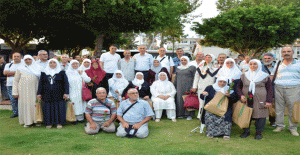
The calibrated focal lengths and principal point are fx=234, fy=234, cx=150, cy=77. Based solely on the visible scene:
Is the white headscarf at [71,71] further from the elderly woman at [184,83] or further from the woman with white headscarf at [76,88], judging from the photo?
the elderly woman at [184,83]

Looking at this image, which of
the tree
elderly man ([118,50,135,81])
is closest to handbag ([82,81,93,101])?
elderly man ([118,50,135,81])

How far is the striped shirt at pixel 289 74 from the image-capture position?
16.3ft

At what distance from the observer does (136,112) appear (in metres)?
5.07

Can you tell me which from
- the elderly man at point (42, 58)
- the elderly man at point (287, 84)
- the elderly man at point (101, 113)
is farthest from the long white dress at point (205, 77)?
the elderly man at point (42, 58)

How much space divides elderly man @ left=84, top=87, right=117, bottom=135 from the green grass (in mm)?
200

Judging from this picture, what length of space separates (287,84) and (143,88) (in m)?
3.56

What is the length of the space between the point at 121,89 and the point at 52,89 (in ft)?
6.12

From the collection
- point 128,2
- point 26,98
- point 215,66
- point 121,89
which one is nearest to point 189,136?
point 215,66

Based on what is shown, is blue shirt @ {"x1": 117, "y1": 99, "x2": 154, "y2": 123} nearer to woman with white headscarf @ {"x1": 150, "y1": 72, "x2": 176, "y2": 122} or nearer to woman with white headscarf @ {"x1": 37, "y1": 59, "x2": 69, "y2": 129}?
woman with white headscarf @ {"x1": 150, "y1": 72, "x2": 176, "y2": 122}

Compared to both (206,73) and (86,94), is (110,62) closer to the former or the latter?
(86,94)

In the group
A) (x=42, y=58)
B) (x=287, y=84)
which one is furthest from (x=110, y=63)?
(x=287, y=84)

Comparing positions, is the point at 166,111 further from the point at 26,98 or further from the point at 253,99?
the point at 26,98

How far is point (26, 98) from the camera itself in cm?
562

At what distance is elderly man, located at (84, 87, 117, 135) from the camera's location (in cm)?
518
